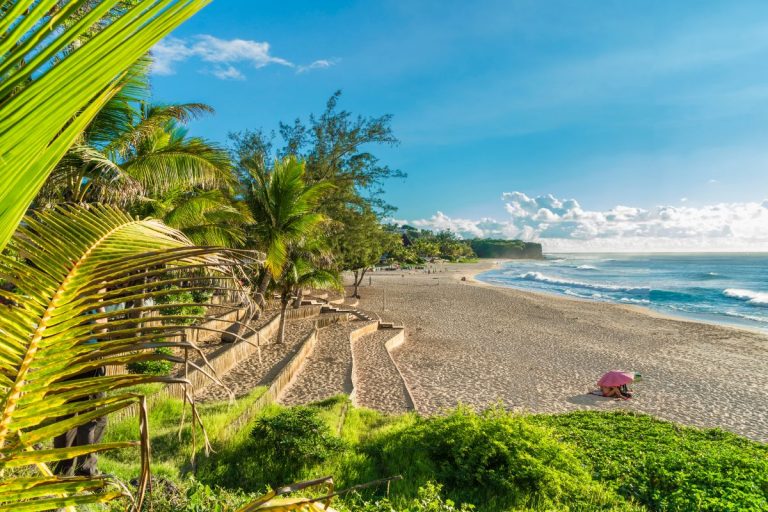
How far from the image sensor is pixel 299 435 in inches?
257

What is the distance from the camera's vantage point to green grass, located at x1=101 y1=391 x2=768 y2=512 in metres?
5.50

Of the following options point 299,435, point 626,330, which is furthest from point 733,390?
point 299,435

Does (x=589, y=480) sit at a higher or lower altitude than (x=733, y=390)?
higher

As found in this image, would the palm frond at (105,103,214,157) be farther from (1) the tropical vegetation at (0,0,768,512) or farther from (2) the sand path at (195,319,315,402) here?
(2) the sand path at (195,319,315,402)

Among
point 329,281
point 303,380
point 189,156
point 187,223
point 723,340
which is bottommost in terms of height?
point 723,340

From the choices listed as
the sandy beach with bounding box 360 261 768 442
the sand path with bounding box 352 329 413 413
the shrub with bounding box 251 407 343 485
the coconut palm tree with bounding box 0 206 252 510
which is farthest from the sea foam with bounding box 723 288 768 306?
the coconut palm tree with bounding box 0 206 252 510

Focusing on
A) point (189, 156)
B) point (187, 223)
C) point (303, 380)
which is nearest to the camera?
point (189, 156)

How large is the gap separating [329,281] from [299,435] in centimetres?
816

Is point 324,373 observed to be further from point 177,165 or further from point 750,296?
point 750,296

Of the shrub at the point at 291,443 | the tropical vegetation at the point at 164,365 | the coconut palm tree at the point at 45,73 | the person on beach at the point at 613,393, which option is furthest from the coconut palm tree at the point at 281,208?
Answer: the coconut palm tree at the point at 45,73

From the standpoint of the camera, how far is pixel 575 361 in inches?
672

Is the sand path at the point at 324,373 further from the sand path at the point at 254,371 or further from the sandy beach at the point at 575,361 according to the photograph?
the sandy beach at the point at 575,361

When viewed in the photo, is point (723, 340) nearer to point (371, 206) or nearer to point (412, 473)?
point (371, 206)

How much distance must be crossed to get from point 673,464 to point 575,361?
1128 cm
